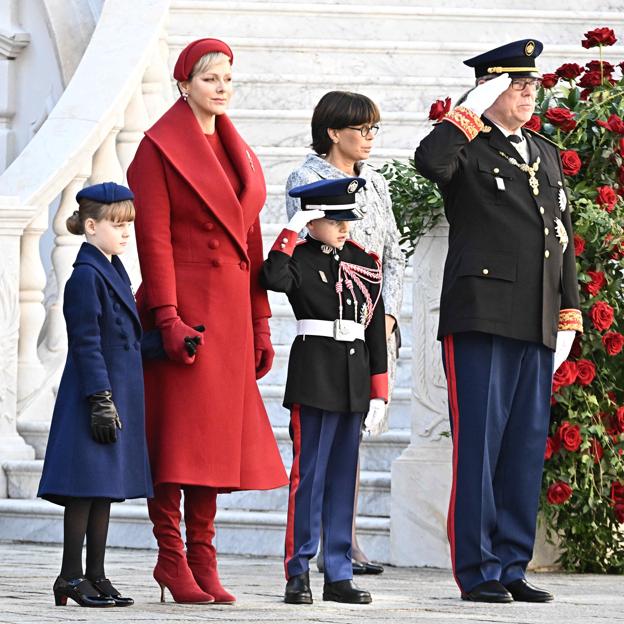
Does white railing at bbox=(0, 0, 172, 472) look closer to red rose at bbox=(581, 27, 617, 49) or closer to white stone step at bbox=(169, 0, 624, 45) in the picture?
white stone step at bbox=(169, 0, 624, 45)

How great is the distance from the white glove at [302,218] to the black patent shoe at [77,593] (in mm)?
1175

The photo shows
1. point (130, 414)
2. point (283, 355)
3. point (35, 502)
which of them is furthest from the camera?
point (283, 355)

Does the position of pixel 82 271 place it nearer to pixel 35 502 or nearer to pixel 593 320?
pixel 593 320

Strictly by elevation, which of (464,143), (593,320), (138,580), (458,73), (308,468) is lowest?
(138,580)

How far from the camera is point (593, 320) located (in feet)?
22.2

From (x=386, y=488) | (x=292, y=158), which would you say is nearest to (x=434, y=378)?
(x=386, y=488)

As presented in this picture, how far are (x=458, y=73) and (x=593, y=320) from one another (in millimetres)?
3814

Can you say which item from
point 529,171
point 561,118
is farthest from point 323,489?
point 561,118

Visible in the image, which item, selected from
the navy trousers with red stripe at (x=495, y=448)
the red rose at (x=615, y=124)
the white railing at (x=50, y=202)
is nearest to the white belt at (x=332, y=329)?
the navy trousers with red stripe at (x=495, y=448)

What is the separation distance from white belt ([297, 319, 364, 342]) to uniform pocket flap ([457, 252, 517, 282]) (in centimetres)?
37

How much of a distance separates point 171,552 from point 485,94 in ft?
5.33

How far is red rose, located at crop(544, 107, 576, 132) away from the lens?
6941 mm

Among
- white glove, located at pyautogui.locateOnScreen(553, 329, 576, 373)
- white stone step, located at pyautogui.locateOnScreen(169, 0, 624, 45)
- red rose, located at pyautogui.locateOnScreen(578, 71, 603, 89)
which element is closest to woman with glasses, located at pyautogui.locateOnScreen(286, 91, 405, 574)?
white glove, located at pyautogui.locateOnScreen(553, 329, 576, 373)

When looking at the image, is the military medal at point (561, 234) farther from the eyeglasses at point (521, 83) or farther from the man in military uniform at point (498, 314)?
the eyeglasses at point (521, 83)
